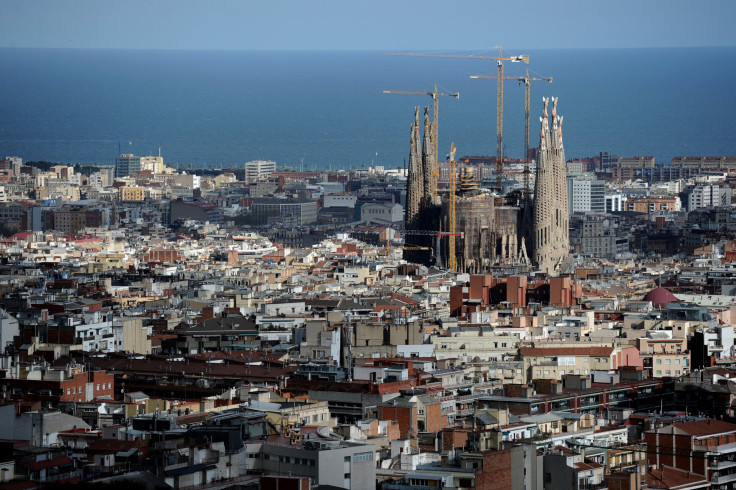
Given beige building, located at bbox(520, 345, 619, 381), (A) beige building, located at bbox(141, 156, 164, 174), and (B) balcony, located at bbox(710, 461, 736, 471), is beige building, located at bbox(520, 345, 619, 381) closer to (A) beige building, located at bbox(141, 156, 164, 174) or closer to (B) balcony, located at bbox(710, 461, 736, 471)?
(B) balcony, located at bbox(710, 461, 736, 471)

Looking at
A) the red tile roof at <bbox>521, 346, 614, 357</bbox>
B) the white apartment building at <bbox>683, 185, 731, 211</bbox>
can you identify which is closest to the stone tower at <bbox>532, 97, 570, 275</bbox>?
the red tile roof at <bbox>521, 346, 614, 357</bbox>

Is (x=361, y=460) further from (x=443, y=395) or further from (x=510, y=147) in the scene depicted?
(x=510, y=147)

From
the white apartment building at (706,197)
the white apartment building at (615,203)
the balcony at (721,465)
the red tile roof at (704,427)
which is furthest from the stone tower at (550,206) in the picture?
the white apartment building at (615,203)

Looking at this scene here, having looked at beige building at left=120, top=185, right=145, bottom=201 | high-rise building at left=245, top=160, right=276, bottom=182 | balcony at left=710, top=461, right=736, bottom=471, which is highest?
high-rise building at left=245, top=160, right=276, bottom=182

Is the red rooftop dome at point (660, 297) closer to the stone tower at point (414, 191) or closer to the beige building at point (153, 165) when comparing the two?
the stone tower at point (414, 191)

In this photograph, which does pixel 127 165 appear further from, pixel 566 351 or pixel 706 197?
pixel 566 351
